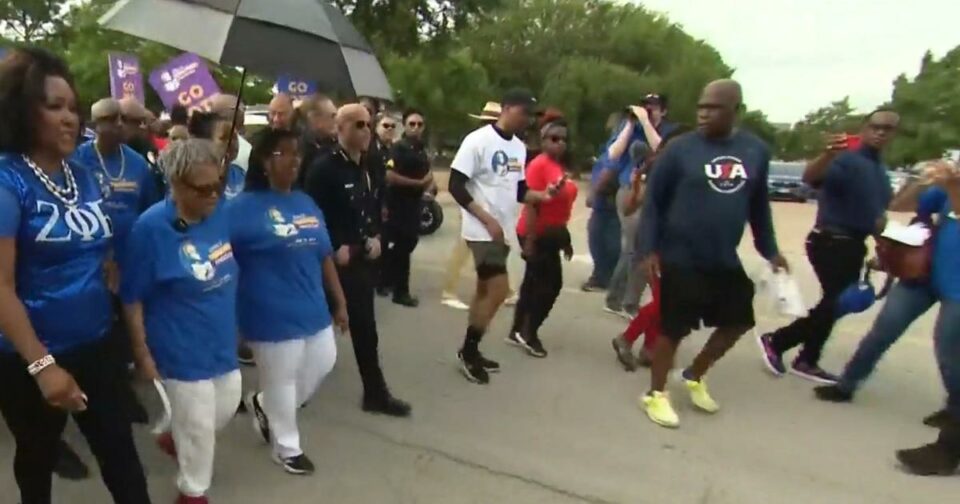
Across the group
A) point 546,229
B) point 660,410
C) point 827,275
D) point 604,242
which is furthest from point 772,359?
point 604,242

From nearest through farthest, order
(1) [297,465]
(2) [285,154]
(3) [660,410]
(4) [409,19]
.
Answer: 1. (2) [285,154]
2. (1) [297,465]
3. (3) [660,410]
4. (4) [409,19]

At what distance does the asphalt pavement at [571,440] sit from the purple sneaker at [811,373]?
0.10m

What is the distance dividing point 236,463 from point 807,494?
8.78 ft

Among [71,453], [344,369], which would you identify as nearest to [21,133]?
[71,453]

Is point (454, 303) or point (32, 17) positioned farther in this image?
point (32, 17)

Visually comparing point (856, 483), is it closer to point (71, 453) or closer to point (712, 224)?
point (712, 224)

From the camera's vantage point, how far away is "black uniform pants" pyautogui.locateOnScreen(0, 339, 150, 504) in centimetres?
285

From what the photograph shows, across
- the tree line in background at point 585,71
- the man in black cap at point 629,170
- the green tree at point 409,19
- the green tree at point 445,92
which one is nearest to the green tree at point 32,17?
the tree line in background at point 585,71

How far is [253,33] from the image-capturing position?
11.9 ft

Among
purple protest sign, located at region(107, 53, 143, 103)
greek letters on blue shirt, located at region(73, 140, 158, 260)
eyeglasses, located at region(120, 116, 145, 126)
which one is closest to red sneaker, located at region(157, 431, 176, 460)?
greek letters on blue shirt, located at region(73, 140, 158, 260)

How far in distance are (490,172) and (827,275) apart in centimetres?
226

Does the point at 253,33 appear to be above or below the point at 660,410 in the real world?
above

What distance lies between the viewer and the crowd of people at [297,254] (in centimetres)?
276

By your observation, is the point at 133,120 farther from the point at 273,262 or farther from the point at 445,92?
the point at 445,92
